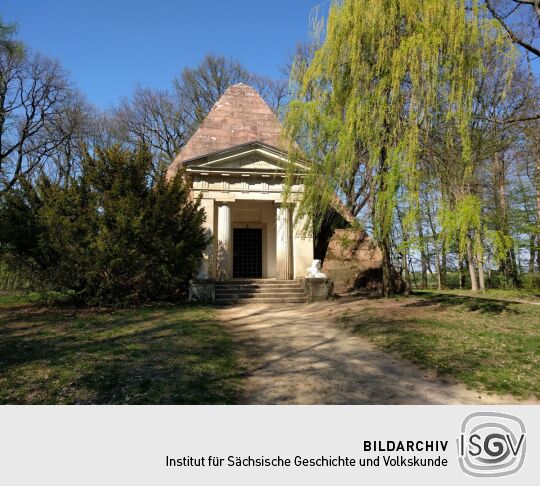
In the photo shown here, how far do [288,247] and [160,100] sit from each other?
72.7 ft

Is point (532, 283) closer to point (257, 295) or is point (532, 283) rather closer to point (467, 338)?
point (257, 295)

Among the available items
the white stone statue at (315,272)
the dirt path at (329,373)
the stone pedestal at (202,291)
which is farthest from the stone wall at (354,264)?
the dirt path at (329,373)

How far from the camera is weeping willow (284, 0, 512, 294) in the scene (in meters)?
8.73

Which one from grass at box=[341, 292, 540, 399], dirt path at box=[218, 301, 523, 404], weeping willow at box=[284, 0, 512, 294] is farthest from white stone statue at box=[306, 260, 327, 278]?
dirt path at box=[218, 301, 523, 404]

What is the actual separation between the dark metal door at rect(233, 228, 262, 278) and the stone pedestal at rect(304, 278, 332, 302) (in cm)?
602

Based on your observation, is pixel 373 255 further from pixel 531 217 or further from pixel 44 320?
pixel 44 320

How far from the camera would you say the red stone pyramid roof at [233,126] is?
65.5 feet

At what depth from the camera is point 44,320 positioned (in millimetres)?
9633

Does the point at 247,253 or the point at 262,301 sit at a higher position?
the point at 247,253

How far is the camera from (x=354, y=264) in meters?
16.5

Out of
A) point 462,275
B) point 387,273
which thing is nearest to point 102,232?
point 387,273

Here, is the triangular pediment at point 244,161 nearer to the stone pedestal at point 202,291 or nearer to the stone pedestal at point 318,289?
the stone pedestal at point 202,291

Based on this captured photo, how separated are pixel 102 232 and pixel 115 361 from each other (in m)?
6.38

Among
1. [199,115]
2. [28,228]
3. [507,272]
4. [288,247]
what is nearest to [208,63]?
[199,115]
